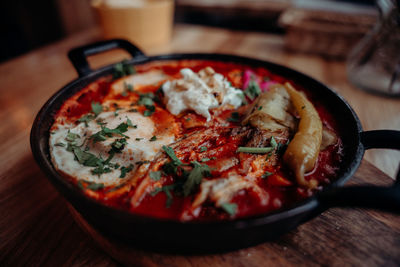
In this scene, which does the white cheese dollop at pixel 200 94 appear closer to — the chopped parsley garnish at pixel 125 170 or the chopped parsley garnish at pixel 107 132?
the chopped parsley garnish at pixel 107 132

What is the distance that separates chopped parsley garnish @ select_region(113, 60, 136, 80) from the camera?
2174 millimetres

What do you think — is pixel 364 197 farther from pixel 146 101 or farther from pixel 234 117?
pixel 146 101

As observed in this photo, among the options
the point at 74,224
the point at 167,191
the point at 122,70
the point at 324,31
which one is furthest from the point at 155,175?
the point at 324,31

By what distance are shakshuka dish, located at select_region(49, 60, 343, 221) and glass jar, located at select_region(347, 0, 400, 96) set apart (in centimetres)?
120

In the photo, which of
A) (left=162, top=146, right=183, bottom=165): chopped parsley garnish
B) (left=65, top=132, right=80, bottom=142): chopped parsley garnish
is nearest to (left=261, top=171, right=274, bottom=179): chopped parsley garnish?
(left=162, top=146, right=183, bottom=165): chopped parsley garnish

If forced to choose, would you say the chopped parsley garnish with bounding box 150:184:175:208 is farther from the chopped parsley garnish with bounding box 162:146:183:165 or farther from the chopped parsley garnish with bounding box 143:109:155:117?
the chopped parsley garnish with bounding box 143:109:155:117

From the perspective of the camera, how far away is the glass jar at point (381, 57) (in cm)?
254

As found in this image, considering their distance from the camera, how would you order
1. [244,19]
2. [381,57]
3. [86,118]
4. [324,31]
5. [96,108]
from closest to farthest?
1. [86,118]
2. [96,108]
3. [381,57]
4. [324,31]
5. [244,19]

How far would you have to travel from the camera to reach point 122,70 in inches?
86.4

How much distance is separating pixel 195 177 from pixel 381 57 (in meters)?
2.48

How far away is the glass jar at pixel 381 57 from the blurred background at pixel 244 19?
0.45 metres

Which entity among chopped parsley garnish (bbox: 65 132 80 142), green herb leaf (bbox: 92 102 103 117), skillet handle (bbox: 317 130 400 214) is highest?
skillet handle (bbox: 317 130 400 214)

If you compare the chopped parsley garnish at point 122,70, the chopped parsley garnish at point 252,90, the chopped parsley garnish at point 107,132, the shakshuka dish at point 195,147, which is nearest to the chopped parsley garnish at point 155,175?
the shakshuka dish at point 195,147

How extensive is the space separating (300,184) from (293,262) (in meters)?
0.36
